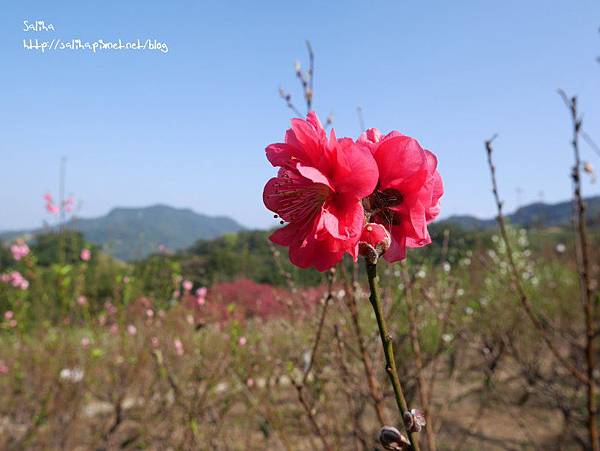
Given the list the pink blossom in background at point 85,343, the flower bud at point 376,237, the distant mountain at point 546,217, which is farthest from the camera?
the pink blossom in background at point 85,343

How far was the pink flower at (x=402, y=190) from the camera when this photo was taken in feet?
2.79

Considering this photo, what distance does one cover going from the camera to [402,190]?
2.90ft

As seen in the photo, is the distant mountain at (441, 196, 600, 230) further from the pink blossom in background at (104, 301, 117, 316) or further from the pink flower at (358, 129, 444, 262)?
the pink blossom in background at (104, 301, 117, 316)

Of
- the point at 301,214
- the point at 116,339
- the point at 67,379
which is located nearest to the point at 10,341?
the point at 116,339

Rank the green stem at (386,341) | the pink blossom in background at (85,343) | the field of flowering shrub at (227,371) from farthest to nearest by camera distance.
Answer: the pink blossom in background at (85,343)
the field of flowering shrub at (227,371)
the green stem at (386,341)

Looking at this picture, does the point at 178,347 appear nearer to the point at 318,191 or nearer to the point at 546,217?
the point at 318,191

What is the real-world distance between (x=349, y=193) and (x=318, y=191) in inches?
3.8

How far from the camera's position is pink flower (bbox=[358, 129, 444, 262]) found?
849 millimetres

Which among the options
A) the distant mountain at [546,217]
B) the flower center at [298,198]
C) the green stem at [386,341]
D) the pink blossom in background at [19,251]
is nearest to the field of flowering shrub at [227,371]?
the pink blossom in background at [19,251]

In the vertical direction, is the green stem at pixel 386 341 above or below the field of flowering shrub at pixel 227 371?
above

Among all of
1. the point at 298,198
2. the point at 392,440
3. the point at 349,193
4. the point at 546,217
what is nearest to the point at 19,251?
the point at 298,198

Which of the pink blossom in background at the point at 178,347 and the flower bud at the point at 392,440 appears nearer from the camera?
the flower bud at the point at 392,440

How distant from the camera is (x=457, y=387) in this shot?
20.8ft

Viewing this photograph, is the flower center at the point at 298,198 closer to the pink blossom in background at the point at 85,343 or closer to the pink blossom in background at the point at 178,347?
the pink blossom in background at the point at 178,347
